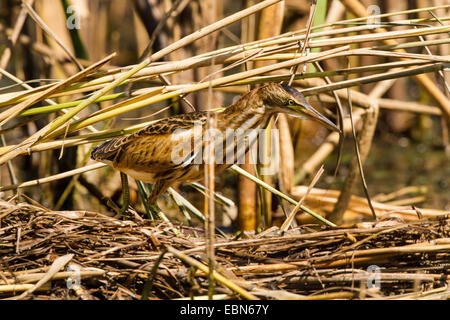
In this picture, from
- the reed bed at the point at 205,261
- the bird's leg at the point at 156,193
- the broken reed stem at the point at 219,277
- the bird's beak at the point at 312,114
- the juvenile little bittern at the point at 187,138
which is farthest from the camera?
the bird's leg at the point at 156,193

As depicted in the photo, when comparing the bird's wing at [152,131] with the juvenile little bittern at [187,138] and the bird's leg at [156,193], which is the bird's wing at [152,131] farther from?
the bird's leg at [156,193]

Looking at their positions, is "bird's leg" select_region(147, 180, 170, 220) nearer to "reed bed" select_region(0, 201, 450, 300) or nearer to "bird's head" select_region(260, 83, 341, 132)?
"reed bed" select_region(0, 201, 450, 300)

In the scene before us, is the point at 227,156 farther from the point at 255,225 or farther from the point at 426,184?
the point at 426,184

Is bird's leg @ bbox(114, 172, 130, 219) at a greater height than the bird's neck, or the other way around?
the bird's neck

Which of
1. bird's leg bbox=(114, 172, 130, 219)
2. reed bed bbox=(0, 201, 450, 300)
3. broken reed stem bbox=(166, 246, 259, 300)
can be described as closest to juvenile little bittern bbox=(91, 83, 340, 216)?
bird's leg bbox=(114, 172, 130, 219)

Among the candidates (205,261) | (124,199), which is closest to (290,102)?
(205,261)

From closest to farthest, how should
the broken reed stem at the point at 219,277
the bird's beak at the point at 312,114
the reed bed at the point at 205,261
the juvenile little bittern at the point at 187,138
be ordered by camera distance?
1. the broken reed stem at the point at 219,277
2. the reed bed at the point at 205,261
3. the bird's beak at the point at 312,114
4. the juvenile little bittern at the point at 187,138

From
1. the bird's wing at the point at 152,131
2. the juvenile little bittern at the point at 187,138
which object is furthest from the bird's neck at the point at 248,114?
the bird's wing at the point at 152,131

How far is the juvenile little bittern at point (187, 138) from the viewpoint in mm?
2486

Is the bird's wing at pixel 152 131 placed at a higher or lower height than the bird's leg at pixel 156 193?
higher

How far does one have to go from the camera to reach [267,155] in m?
3.07

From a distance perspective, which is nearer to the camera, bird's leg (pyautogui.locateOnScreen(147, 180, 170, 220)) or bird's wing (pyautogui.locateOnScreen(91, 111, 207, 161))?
bird's wing (pyautogui.locateOnScreen(91, 111, 207, 161))

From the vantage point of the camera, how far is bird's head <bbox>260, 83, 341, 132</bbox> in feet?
7.73

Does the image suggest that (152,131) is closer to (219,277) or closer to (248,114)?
(248,114)
